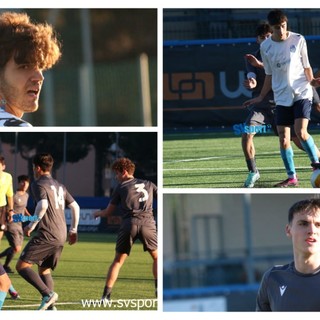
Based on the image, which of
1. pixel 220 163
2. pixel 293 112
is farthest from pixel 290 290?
pixel 220 163

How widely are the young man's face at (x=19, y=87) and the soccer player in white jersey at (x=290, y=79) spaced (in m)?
1.93

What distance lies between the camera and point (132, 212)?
778 cm

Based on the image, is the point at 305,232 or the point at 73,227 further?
the point at 73,227

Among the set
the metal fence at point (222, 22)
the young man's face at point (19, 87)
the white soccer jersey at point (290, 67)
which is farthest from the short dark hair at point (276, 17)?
the metal fence at point (222, 22)

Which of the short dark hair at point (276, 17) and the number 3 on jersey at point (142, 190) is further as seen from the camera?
the number 3 on jersey at point (142, 190)

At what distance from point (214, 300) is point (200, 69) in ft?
12.5

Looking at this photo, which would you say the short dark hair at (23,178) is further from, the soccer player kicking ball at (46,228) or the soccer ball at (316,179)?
the soccer ball at (316,179)

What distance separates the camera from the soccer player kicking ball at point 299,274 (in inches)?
220

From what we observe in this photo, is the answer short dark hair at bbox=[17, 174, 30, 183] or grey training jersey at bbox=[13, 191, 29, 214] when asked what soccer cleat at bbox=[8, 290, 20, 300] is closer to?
grey training jersey at bbox=[13, 191, 29, 214]

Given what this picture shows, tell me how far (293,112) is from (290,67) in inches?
14.4

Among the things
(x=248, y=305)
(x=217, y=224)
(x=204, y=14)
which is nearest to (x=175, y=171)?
(x=248, y=305)

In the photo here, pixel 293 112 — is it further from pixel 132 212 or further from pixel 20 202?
pixel 20 202

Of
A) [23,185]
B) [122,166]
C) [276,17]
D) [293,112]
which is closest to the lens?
[276,17]

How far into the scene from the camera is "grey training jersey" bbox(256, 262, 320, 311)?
5.62m
